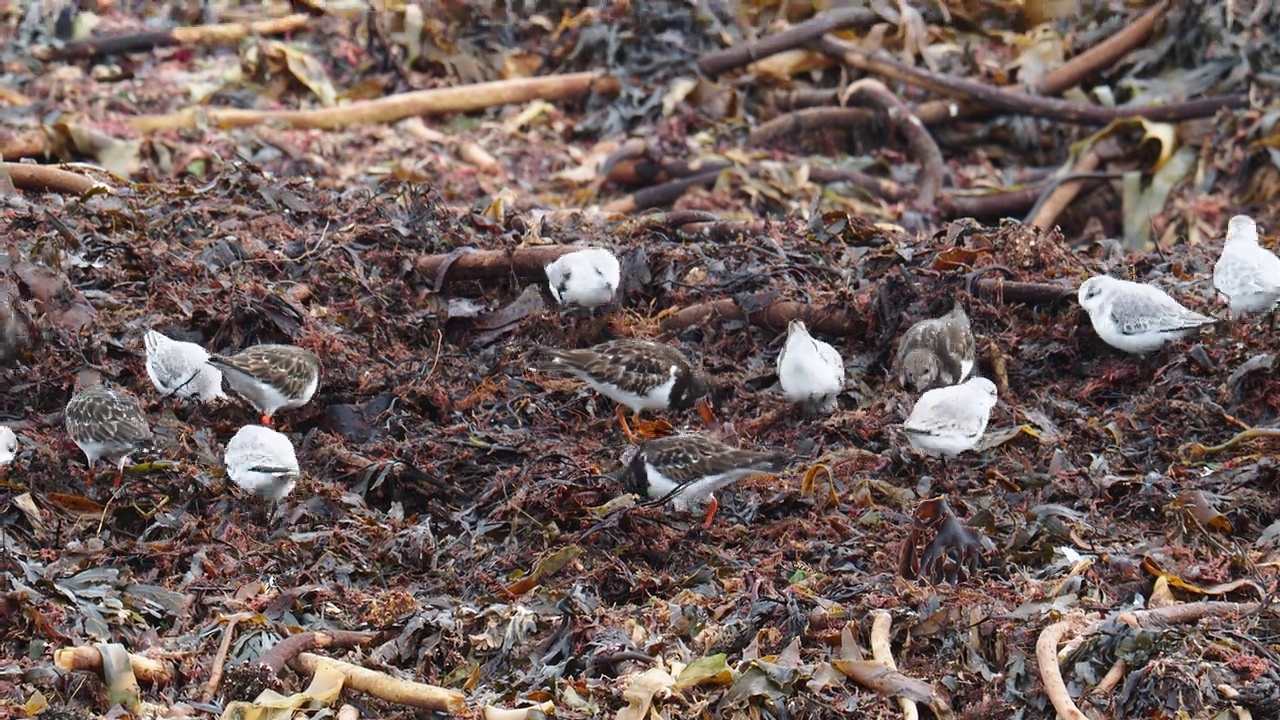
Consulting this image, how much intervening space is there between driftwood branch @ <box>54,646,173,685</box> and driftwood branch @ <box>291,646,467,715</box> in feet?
1.38

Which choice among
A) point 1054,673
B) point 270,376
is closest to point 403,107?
point 270,376

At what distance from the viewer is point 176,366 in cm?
587

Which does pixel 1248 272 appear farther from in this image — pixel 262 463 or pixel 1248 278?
pixel 262 463

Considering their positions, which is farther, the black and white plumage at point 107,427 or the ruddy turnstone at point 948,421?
the ruddy turnstone at point 948,421

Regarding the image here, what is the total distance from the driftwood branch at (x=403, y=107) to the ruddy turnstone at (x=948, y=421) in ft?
19.5

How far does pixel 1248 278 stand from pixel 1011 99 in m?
4.70

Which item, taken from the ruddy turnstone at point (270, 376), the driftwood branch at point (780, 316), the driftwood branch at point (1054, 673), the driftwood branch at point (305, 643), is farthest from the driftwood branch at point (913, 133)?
the driftwood branch at point (305, 643)

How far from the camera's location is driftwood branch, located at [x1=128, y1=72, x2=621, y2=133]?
10.0 metres

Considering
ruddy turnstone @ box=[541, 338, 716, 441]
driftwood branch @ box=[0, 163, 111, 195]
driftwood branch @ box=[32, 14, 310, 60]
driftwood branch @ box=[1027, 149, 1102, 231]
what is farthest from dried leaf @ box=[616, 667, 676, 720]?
driftwood branch @ box=[32, 14, 310, 60]

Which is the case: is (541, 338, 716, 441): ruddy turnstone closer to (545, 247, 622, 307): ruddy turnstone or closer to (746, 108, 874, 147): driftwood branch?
(545, 247, 622, 307): ruddy turnstone

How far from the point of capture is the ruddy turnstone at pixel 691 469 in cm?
521

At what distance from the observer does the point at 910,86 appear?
11.1 m

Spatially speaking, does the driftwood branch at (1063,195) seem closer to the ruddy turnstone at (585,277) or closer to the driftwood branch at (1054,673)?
the ruddy turnstone at (585,277)

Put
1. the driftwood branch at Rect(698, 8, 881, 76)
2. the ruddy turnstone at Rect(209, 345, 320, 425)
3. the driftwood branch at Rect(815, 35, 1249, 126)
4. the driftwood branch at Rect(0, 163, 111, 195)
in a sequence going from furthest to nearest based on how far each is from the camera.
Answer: the driftwood branch at Rect(698, 8, 881, 76) < the driftwood branch at Rect(815, 35, 1249, 126) < the driftwood branch at Rect(0, 163, 111, 195) < the ruddy turnstone at Rect(209, 345, 320, 425)
